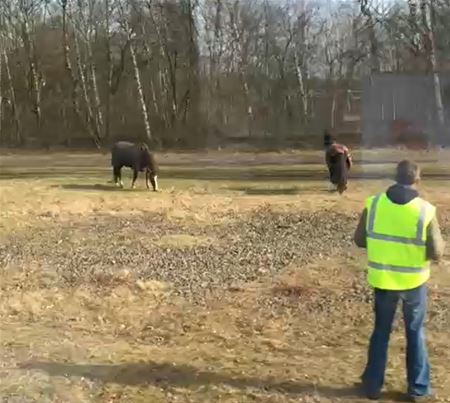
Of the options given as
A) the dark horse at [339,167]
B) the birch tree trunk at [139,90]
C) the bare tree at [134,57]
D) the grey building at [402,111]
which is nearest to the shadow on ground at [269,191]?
the dark horse at [339,167]

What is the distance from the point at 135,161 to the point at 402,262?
17253 mm

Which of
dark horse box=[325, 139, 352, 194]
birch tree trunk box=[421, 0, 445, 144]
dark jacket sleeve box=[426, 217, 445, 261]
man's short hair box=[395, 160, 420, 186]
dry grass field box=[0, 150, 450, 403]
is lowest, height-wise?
dry grass field box=[0, 150, 450, 403]

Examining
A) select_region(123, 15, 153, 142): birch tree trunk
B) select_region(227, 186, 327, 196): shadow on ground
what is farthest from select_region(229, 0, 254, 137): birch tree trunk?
select_region(227, 186, 327, 196): shadow on ground

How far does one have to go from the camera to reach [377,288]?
5594mm

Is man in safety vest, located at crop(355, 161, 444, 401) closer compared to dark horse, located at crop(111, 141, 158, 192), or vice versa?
man in safety vest, located at crop(355, 161, 444, 401)

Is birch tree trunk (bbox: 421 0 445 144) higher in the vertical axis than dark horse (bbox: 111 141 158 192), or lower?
higher

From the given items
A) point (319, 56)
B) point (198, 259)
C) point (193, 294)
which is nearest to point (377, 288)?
point (193, 294)

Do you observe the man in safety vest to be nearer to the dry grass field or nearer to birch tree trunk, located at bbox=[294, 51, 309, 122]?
the dry grass field

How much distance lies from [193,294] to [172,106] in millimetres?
40268

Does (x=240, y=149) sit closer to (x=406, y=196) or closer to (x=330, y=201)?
(x=330, y=201)

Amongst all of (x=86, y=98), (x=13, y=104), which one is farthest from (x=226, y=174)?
(x=13, y=104)

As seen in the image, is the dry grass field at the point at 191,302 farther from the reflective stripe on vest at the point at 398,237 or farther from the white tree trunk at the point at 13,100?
the white tree trunk at the point at 13,100

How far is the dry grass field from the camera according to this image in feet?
19.7

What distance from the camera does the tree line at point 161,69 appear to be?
45.8 m
